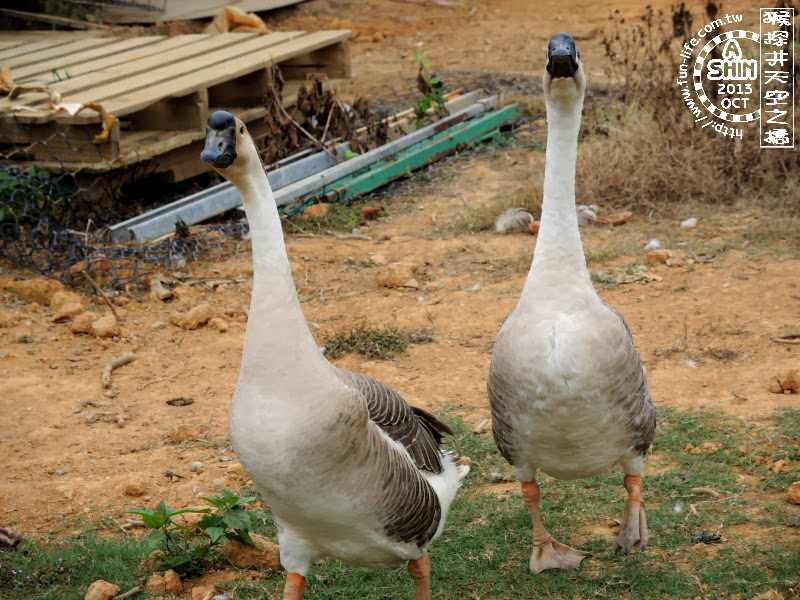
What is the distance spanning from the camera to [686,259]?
6652mm

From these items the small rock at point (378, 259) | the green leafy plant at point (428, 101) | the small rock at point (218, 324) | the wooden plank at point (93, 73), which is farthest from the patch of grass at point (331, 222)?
the green leafy plant at point (428, 101)

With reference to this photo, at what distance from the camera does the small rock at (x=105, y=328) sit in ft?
19.6

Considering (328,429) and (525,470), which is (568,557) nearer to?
(525,470)

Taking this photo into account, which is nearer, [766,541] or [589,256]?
[766,541]

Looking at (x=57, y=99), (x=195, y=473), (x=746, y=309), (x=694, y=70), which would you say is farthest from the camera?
(x=694, y=70)

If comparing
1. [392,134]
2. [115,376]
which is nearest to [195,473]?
[115,376]

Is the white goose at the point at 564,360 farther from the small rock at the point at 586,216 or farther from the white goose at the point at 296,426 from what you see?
the small rock at the point at 586,216

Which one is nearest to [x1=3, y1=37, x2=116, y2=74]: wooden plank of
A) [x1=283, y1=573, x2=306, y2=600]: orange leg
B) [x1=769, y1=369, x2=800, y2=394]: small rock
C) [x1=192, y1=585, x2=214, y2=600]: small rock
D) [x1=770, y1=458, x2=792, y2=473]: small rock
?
[x1=192, y1=585, x2=214, y2=600]: small rock

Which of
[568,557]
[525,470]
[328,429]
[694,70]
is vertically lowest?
[568,557]

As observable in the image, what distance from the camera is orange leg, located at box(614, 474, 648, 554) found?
11.9 feet

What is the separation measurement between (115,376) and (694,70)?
564cm

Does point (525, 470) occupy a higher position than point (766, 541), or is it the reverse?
point (525, 470)

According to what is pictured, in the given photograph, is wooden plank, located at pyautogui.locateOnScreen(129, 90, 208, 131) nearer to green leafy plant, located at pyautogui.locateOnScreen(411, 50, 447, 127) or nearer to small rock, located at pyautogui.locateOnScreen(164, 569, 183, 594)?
green leafy plant, located at pyautogui.locateOnScreen(411, 50, 447, 127)

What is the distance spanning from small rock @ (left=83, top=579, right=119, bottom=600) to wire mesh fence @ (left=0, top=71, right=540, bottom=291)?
3406 mm
